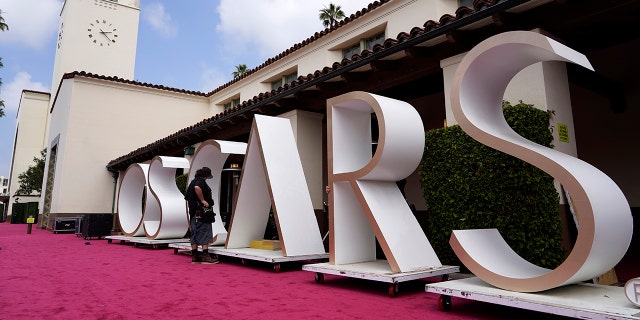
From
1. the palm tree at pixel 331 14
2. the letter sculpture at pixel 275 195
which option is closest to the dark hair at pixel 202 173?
the letter sculpture at pixel 275 195

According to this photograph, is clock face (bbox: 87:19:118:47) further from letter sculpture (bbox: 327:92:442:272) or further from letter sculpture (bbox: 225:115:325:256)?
letter sculpture (bbox: 327:92:442:272)

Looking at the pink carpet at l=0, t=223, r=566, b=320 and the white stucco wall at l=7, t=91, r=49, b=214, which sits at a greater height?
the white stucco wall at l=7, t=91, r=49, b=214

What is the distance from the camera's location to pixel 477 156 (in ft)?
17.8

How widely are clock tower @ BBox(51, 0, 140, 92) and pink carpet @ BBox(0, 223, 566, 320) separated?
859 inches

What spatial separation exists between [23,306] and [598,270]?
5437 mm

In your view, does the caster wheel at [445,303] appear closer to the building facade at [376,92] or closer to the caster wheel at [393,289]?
the caster wheel at [393,289]

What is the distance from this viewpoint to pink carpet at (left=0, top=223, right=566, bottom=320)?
12.2 ft

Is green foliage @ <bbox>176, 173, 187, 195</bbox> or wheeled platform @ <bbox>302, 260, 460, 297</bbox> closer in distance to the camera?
wheeled platform @ <bbox>302, 260, 460, 297</bbox>

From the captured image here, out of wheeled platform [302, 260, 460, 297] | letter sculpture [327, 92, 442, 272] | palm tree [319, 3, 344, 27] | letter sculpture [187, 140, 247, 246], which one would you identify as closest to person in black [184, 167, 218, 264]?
letter sculpture [187, 140, 247, 246]

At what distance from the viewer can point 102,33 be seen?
25.8m

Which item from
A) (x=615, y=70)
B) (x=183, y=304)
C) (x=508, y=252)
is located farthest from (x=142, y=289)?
(x=615, y=70)

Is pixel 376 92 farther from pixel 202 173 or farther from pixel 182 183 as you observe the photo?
pixel 182 183

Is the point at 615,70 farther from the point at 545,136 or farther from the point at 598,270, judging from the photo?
the point at 598,270

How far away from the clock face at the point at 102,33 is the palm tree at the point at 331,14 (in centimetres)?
1372
